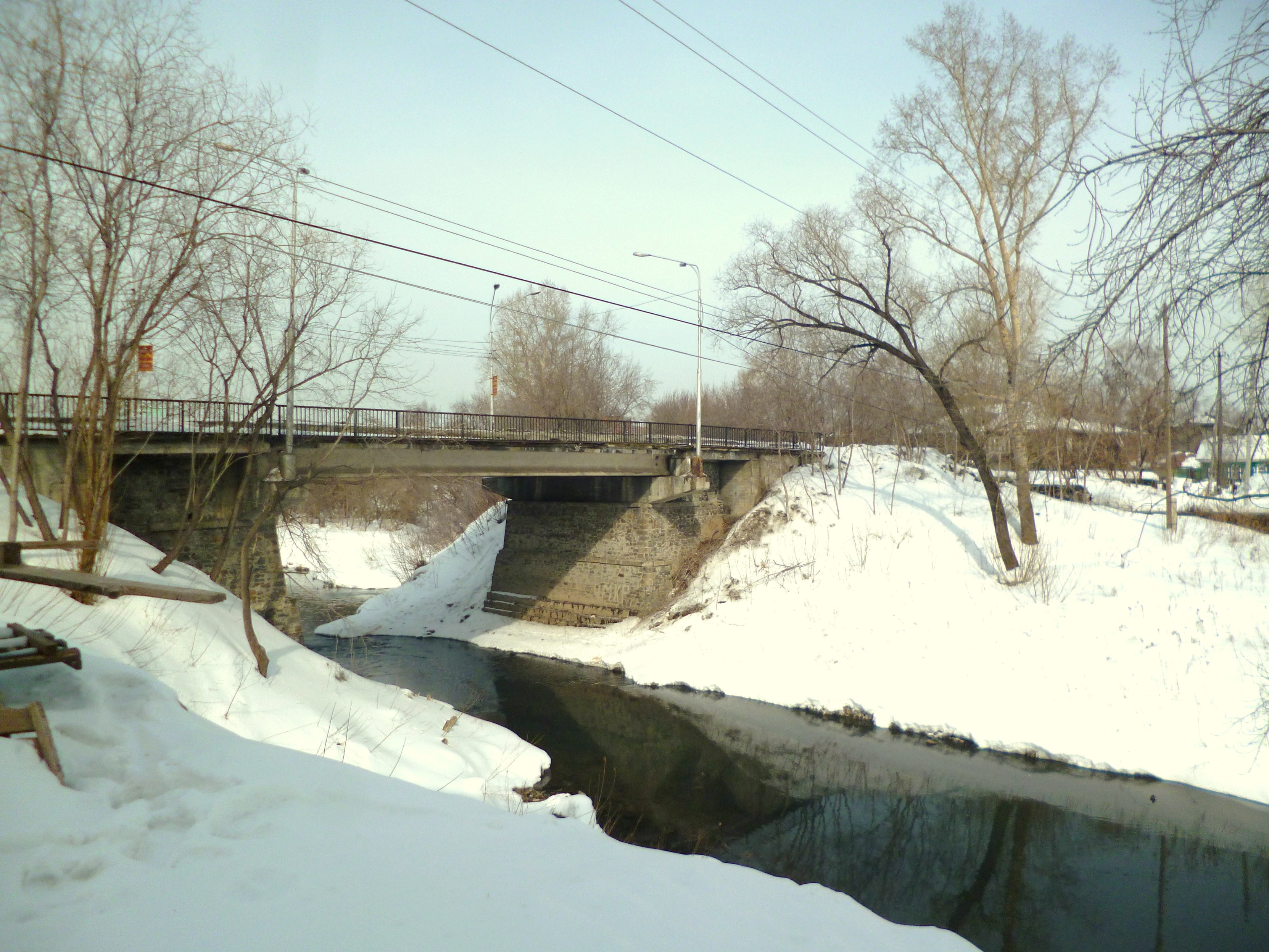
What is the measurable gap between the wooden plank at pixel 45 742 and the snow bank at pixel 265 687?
2.61 m

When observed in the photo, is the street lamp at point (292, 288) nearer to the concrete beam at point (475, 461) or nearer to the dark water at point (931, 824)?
the concrete beam at point (475, 461)

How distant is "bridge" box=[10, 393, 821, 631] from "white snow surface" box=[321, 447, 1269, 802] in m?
1.28

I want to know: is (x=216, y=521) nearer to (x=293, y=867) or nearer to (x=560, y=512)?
(x=560, y=512)

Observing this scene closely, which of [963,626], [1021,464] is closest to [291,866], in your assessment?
[963,626]

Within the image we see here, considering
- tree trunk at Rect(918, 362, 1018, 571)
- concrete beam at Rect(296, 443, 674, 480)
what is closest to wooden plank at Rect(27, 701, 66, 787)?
concrete beam at Rect(296, 443, 674, 480)

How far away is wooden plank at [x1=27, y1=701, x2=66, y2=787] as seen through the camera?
432 cm

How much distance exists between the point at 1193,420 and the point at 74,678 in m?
7.81

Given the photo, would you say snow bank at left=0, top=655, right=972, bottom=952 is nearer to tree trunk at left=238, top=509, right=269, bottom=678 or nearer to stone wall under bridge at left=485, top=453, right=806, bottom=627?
tree trunk at left=238, top=509, right=269, bottom=678

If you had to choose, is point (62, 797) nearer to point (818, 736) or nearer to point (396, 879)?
point (396, 879)

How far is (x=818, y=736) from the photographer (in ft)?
51.3

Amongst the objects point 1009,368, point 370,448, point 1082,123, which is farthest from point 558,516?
point 1082,123

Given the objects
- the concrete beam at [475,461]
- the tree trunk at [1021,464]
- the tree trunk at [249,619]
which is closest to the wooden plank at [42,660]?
the tree trunk at [249,619]

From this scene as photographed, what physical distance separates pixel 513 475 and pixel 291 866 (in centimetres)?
1678

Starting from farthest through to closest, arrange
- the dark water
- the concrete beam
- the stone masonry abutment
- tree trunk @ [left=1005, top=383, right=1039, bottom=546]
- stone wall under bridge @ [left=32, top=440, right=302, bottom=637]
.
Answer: tree trunk @ [left=1005, top=383, right=1039, bottom=546] → the concrete beam → the stone masonry abutment → stone wall under bridge @ [left=32, top=440, right=302, bottom=637] → the dark water
